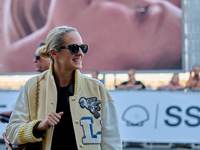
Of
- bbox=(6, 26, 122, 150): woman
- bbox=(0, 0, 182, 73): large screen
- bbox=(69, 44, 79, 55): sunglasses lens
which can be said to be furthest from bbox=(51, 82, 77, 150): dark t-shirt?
bbox=(0, 0, 182, 73): large screen

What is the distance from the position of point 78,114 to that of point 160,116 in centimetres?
617

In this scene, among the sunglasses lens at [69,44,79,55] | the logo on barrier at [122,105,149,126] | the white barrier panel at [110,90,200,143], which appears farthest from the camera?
the logo on barrier at [122,105,149,126]

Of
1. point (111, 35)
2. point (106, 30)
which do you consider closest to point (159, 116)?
point (111, 35)

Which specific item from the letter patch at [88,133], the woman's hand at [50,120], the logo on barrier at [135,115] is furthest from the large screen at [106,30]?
the woman's hand at [50,120]

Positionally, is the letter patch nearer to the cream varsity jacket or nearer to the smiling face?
the cream varsity jacket

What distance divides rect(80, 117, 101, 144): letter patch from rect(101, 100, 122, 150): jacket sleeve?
61mm

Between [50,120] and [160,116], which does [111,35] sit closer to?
[160,116]

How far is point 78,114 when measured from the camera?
89.0 inches

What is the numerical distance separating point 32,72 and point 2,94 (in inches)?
250

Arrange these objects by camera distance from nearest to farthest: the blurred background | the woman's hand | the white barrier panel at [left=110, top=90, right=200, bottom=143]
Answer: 1. the woman's hand
2. the white barrier panel at [left=110, top=90, right=200, bottom=143]
3. the blurred background

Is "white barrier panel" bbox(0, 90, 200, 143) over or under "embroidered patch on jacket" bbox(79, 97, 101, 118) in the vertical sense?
under

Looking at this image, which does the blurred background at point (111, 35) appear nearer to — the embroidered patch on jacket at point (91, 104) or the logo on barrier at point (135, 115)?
the logo on barrier at point (135, 115)

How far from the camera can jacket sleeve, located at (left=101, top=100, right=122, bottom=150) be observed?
230 centimetres

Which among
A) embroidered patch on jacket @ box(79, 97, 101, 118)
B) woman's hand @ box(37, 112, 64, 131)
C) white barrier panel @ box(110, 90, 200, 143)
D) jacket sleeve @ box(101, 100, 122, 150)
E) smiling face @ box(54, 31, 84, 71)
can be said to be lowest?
white barrier panel @ box(110, 90, 200, 143)
